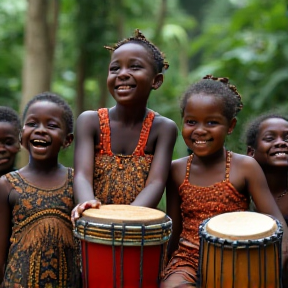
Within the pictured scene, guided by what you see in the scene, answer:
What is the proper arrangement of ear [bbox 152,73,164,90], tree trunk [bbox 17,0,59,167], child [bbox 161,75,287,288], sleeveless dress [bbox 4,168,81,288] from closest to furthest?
sleeveless dress [bbox 4,168,81,288] < child [bbox 161,75,287,288] < ear [bbox 152,73,164,90] < tree trunk [bbox 17,0,59,167]

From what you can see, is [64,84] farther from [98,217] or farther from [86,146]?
[98,217]

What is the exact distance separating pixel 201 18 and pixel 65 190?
18.8 meters

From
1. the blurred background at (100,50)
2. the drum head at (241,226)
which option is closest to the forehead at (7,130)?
the drum head at (241,226)

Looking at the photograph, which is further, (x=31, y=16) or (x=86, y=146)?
(x=31, y=16)

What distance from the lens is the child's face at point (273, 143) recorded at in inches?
128

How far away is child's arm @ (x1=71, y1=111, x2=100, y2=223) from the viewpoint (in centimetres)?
279

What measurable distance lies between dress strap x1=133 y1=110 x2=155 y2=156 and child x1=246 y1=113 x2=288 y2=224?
0.72 metres

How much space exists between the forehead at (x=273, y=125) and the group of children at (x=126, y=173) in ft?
0.37

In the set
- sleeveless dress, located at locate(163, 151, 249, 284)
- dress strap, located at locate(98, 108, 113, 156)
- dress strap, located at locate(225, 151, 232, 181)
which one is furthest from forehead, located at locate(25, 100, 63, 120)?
dress strap, located at locate(225, 151, 232, 181)

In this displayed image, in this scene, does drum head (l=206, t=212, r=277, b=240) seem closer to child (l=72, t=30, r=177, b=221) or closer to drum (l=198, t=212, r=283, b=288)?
drum (l=198, t=212, r=283, b=288)

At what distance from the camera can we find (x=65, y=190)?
294cm

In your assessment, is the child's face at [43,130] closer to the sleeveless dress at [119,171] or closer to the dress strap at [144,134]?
the sleeveless dress at [119,171]

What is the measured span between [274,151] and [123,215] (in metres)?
1.28

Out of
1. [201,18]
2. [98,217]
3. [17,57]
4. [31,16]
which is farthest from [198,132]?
[201,18]
